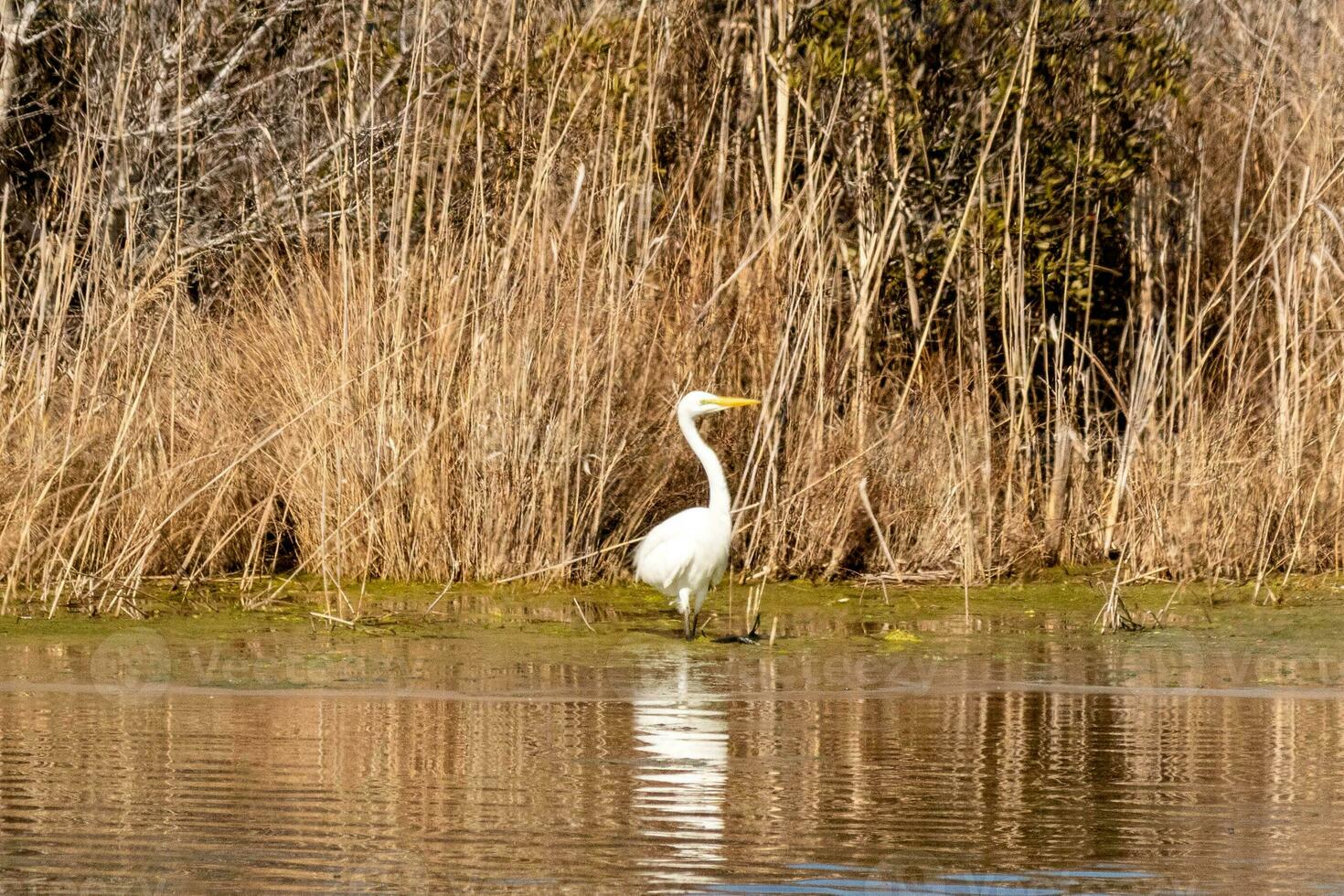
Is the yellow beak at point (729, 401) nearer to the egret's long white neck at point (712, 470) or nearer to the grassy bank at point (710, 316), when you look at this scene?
the egret's long white neck at point (712, 470)

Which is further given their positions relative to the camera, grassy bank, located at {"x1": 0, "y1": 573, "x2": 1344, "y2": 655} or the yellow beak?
the yellow beak

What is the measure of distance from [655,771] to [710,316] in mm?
4787

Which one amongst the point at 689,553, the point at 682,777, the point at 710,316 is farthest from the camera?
the point at 710,316

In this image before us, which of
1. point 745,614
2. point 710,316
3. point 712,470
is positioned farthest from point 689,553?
point 710,316

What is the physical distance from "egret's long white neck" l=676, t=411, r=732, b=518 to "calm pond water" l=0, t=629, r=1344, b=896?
1016 millimetres

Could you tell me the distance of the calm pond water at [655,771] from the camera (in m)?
3.80

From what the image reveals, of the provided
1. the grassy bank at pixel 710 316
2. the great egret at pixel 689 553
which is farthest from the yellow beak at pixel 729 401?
the grassy bank at pixel 710 316

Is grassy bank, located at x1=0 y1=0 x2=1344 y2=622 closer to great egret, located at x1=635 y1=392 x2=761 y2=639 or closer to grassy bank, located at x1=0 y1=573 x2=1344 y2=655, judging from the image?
grassy bank, located at x1=0 y1=573 x2=1344 y2=655

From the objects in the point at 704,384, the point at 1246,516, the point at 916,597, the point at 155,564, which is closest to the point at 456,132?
the point at 704,384

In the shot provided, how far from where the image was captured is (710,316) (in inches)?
371

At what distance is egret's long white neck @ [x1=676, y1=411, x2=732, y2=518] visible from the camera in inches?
322

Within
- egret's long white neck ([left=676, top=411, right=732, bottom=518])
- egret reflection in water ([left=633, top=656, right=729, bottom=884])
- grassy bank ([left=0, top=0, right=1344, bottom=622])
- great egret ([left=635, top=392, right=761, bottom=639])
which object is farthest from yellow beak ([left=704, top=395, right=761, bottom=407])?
egret reflection in water ([left=633, top=656, right=729, bottom=884])

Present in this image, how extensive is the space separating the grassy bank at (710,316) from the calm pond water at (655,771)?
144 centimetres

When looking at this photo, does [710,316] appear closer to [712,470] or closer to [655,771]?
[712,470]
